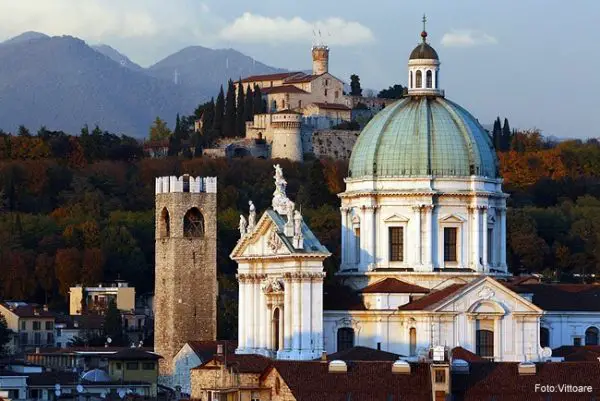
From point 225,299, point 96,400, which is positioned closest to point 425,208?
point 96,400

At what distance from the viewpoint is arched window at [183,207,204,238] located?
10138 cm

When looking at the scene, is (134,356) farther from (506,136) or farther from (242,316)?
(506,136)

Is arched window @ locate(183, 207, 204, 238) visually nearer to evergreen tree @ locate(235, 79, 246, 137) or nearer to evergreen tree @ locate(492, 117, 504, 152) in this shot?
evergreen tree @ locate(492, 117, 504, 152)

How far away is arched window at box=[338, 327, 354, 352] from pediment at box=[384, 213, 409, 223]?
3.69m

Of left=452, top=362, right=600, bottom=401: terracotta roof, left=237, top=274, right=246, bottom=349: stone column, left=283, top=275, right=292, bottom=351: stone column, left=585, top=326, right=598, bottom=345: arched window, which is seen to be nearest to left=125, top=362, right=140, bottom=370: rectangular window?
left=237, top=274, right=246, bottom=349: stone column

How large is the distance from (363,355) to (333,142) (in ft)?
350

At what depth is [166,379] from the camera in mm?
96375

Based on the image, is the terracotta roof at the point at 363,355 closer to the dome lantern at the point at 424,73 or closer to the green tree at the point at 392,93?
the dome lantern at the point at 424,73

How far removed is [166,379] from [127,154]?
7392 centimetres

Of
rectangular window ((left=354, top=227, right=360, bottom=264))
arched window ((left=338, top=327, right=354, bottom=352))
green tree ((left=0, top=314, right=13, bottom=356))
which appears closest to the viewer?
arched window ((left=338, top=327, right=354, bottom=352))

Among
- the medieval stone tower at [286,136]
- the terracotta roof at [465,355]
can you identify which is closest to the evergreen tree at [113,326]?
the terracotta roof at [465,355]

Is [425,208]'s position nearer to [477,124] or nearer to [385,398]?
[477,124]

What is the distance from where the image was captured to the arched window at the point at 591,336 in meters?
80.0

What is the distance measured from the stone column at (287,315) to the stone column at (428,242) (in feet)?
14.7
